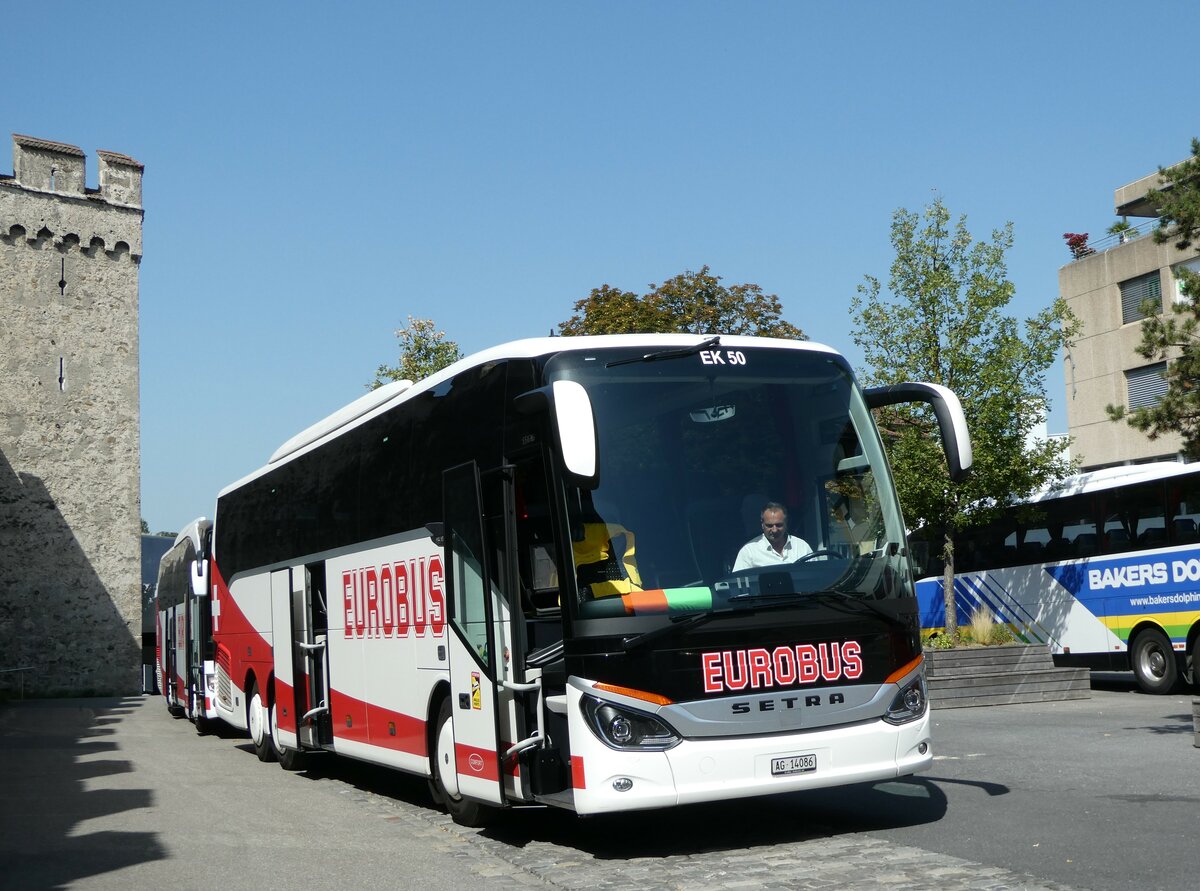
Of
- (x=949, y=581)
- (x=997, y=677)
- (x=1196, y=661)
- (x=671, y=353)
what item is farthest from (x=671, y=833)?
(x=949, y=581)

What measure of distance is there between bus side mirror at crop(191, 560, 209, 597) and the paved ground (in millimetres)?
6460

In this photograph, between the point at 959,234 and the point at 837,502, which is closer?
the point at 837,502

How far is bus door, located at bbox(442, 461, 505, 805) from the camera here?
9336 millimetres

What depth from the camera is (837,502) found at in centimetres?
885

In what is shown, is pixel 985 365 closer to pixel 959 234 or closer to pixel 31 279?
pixel 959 234

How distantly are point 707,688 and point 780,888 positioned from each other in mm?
1293

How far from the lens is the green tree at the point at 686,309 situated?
116 ft

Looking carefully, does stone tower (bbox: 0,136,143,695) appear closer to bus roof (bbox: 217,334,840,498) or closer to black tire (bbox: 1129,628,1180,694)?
black tire (bbox: 1129,628,1180,694)

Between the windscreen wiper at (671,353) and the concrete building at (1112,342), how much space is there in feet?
113

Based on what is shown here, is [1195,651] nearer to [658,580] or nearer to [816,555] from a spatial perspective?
[816,555]

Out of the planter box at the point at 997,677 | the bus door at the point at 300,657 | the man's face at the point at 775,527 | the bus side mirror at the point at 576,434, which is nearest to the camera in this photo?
the bus side mirror at the point at 576,434

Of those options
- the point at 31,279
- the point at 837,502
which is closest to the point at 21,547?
the point at 31,279

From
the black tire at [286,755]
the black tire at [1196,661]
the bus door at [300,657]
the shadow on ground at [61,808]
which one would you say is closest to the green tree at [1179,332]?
the black tire at [1196,661]

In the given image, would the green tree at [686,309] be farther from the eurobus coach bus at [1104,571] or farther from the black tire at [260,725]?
the black tire at [260,725]
